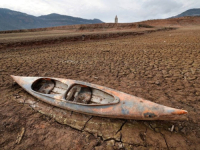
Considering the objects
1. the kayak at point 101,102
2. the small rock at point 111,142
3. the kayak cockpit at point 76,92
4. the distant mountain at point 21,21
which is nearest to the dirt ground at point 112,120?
the small rock at point 111,142

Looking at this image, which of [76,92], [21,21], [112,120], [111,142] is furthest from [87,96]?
[21,21]

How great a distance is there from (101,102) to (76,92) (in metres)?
0.67

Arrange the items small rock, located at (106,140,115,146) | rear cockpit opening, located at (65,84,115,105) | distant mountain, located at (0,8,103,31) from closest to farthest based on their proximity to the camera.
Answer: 1. small rock, located at (106,140,115,146)
2. rear cockpit opening, located at (65,84,115,105)
3. distant mountain, located at (0,8,103,31)

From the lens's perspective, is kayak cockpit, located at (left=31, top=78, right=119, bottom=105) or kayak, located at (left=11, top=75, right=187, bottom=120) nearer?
kayak, located at (left=11, top=75, right=187, bottom=120)

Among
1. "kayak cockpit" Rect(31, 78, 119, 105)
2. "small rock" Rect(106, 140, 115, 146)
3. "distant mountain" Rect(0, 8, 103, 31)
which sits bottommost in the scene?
"small rock" Rect(106, 140, 115, 146)

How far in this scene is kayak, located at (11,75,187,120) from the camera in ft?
5.21

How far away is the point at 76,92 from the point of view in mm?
2551

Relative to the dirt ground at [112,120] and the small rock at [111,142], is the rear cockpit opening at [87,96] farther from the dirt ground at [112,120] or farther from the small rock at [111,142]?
the small rock at [111,142]

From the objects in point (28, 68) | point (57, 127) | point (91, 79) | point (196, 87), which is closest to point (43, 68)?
point (28, 68)

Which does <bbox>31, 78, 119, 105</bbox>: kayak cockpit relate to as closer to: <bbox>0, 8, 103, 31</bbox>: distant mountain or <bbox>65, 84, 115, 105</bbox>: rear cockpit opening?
<bbox>65, 84, 115, 105</bbox>: rear cockpit opening

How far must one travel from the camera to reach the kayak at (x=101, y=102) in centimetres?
159

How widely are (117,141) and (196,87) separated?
230cm

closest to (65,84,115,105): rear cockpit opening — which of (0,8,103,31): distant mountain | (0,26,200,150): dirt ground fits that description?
(0,26,200,150): dirt ground

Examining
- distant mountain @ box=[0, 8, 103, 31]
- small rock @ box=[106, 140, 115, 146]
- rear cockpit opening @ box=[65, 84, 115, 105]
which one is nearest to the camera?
small rock @ box=[106, 140, 115, 146]
